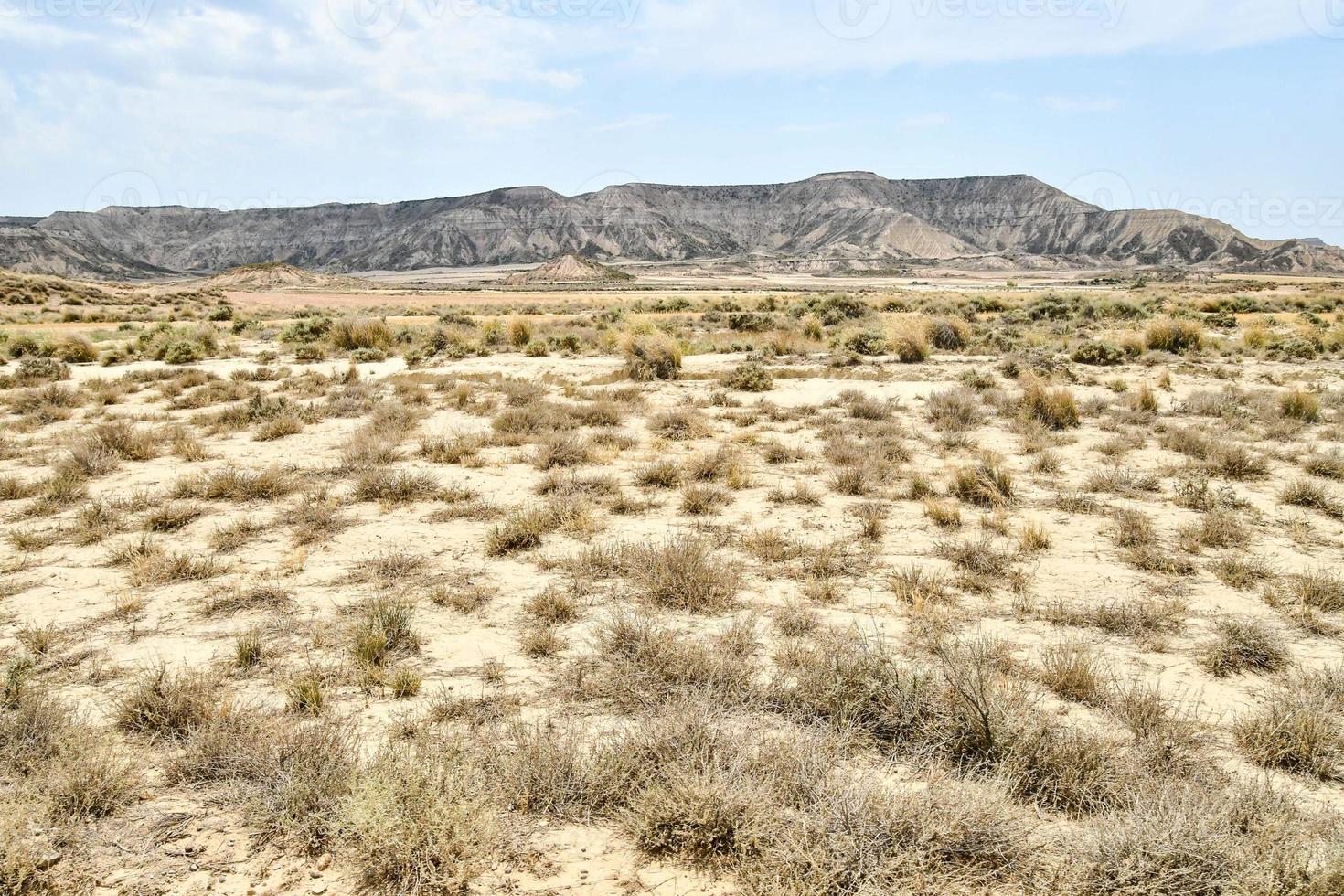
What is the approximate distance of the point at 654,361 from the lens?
56.2 feet

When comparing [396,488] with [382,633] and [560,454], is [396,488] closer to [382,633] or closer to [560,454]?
[560,454]

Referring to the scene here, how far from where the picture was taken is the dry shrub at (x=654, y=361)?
659 inches

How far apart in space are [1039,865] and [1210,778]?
120 centimetres

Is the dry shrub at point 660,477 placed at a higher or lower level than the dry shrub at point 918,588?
higher

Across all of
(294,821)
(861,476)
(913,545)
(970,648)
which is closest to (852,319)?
(861,476)

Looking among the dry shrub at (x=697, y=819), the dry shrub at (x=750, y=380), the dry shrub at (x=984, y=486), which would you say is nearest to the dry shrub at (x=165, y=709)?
the dry shrub at (x=697, y=819)

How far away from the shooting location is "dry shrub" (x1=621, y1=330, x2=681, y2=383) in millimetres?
16750

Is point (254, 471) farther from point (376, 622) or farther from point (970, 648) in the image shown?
point (970, 648)

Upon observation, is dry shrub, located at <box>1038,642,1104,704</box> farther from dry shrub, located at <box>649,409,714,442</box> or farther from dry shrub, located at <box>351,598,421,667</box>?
dry shrub, located at <box>649,409,714,442</box>

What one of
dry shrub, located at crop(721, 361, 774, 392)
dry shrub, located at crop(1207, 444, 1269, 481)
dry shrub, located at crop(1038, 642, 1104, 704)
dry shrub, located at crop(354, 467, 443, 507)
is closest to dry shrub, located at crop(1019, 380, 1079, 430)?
dry shrub, located at crop(1207, 444, 1269, 481)

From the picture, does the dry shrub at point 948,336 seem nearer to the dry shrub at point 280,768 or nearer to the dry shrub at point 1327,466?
the dry shrub at point 1327,466

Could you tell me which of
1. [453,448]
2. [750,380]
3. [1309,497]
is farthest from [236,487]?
[1309,497]

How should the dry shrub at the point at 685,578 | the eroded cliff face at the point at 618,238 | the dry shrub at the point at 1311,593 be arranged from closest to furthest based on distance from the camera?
the dry shrub at the point at 1311,593
the dry shrub at the point at 685,578
the eroded cliff face at the point at 618,238

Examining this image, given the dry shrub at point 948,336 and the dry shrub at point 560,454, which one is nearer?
the dry shrub at point 560,454
